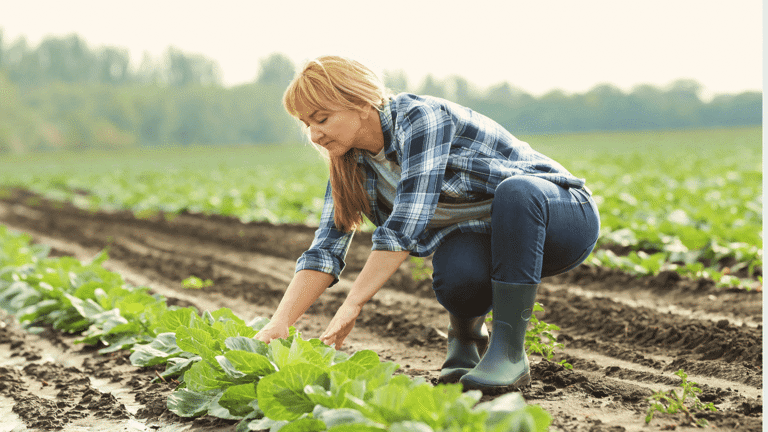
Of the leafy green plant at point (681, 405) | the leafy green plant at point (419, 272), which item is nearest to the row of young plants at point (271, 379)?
the leafy green plant at point (681, 405)

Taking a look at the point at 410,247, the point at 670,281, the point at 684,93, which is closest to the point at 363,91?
the point at 410,247

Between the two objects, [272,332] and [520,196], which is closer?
[520,196]

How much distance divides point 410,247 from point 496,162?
510mm

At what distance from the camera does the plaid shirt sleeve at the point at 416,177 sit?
215 cm

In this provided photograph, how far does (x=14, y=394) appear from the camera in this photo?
2.79m

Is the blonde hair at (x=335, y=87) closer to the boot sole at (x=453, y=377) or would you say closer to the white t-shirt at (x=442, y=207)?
the white t-shirt at (x=442, y=207)

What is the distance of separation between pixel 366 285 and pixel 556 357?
1.32 m

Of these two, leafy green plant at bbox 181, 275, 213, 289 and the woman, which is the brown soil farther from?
the woman

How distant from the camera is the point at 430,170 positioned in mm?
2180

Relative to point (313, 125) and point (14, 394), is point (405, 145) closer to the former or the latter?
point (313, 125)

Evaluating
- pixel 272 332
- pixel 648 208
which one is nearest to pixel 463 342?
pixel 272 332

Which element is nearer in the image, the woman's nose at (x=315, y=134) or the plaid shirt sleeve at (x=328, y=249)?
the woman's nose at (x=315, y=134)

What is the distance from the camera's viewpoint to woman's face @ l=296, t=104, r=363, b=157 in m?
2.19

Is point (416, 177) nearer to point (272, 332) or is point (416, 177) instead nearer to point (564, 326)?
point (272, 332)
